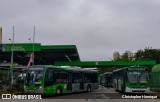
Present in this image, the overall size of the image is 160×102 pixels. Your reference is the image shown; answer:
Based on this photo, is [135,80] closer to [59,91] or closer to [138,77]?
[138,77]

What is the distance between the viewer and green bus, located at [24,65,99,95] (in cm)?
2742

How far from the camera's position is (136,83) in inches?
1184

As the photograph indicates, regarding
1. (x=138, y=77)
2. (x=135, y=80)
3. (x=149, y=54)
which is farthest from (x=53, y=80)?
(x=149, y=54)

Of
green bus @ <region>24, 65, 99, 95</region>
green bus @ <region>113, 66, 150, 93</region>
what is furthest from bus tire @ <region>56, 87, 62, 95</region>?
green bus @ <region>113, 66, 150, 93</region>

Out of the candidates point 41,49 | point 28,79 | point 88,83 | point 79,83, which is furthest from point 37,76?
point 41,49

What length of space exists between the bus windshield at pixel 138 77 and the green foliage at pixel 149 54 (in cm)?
5094

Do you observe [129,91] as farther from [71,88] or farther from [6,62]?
[6,62]

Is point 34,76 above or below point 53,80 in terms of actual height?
above

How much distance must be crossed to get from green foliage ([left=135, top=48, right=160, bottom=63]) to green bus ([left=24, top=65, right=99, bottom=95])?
4832 cm

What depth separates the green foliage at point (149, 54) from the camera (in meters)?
80.7

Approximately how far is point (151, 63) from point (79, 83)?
1254 inches

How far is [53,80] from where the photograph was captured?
94.3ft

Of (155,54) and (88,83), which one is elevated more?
(155,54)

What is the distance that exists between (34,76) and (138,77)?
30.0ft
